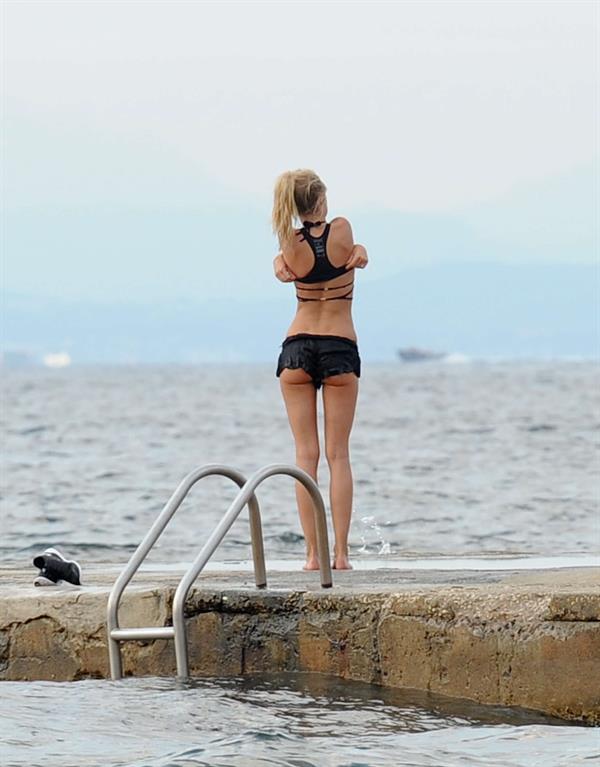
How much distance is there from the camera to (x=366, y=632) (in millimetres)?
7168

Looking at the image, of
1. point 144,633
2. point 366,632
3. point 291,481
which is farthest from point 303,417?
point 291,481

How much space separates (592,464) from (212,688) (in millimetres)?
27967

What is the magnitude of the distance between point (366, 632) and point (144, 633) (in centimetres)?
98

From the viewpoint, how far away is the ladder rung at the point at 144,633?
283 inches

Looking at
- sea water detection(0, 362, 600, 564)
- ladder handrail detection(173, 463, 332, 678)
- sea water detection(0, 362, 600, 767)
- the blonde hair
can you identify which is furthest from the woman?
sea water detection(0, 362, 600, 564)

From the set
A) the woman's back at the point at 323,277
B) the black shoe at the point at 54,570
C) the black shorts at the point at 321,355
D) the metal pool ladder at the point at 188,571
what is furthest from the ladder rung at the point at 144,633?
the woman's back at the point at 323,277

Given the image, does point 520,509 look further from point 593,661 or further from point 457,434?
point 457,434

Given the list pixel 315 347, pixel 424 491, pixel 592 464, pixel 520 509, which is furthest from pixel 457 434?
pixel 315 347

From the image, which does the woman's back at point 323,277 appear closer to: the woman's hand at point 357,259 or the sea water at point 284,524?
the woman's hand at point 357,259

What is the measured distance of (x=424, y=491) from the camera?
28.4 meters

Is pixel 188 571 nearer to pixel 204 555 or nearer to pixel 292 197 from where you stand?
pixel 204 555

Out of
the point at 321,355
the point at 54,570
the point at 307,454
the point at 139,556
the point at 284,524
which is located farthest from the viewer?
the point at 284,524

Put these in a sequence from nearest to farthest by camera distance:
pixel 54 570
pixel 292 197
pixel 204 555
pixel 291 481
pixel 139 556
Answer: pixel 204 555, pixel 139 556, pixel 54 570, pixel 292 197, pixel 291 481

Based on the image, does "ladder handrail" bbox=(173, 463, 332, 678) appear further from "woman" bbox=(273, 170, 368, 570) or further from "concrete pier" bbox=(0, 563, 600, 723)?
"woman" bbox=(273, 170, 368, 570)
